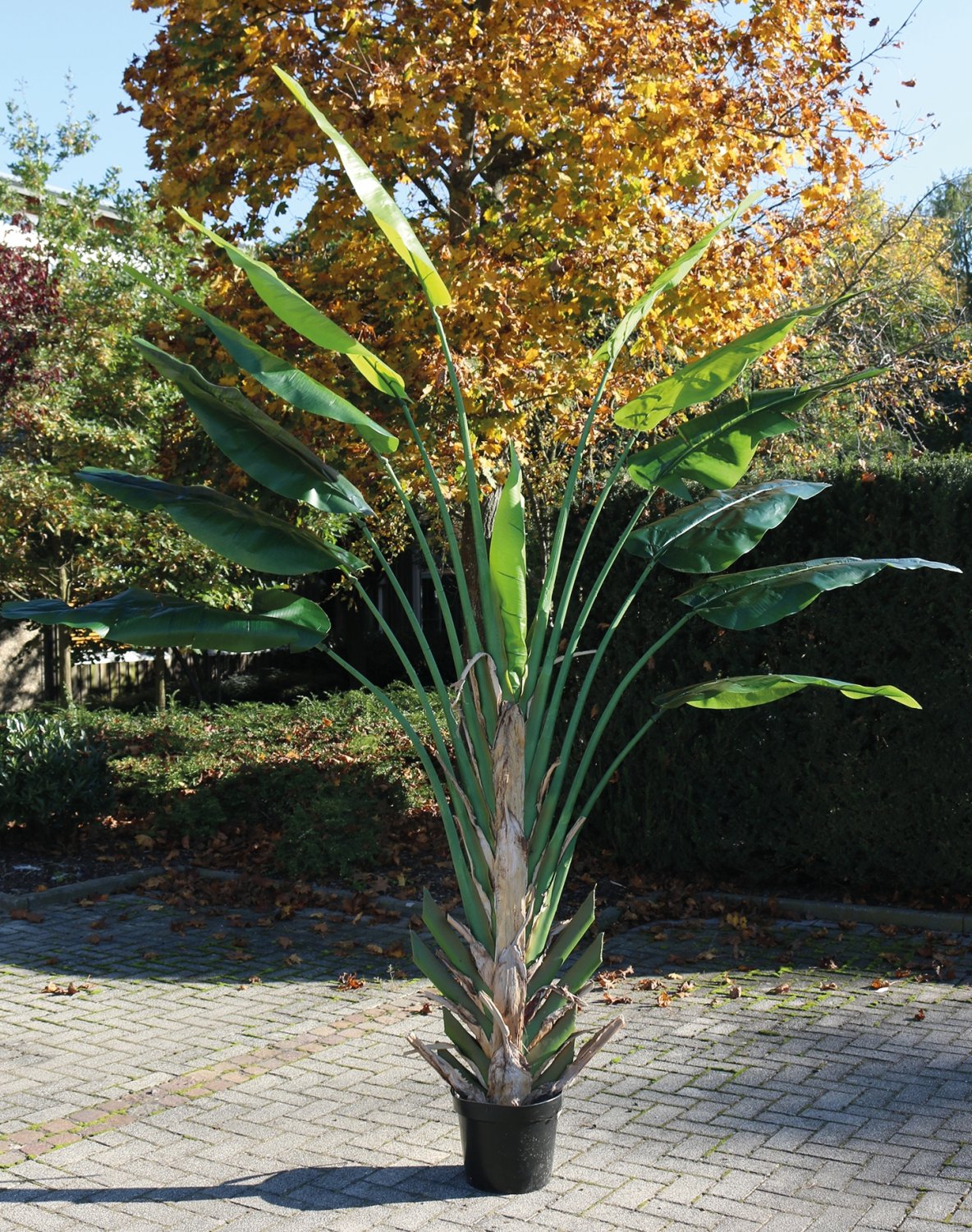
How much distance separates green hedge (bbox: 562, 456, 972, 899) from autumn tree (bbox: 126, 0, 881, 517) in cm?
162

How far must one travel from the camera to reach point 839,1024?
621 centimetres

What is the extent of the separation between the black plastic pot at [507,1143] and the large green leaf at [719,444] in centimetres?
250

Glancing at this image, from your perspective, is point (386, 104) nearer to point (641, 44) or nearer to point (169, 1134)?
point (641, 44)

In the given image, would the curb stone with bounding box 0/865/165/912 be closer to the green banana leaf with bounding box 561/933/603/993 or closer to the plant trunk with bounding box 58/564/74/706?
the green banana leaf with bounding box 561/933/603/993

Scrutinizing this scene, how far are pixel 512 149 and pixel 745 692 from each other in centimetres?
658

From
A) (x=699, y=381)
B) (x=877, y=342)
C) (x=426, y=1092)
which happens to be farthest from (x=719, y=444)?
(x=877, y=342)

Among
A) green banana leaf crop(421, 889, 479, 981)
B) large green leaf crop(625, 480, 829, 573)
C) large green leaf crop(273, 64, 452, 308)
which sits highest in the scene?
large green leaf crop(273, 64, 452, 308)

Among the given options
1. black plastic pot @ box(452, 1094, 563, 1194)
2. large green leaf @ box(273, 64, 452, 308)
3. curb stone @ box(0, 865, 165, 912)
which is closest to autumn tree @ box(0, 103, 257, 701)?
curb stone @ box(0, 865, 165, 912)

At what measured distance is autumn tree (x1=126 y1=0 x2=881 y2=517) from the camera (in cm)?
852

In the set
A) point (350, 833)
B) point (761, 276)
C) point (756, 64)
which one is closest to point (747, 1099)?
point (350, 833)

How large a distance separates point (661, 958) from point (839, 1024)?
4.90 ft

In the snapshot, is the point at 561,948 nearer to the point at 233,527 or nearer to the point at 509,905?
the point at 509,905

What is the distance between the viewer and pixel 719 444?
16.8ft

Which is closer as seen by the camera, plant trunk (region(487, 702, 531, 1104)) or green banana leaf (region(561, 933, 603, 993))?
plant trunk (region(487, 702, 531, 1104))
